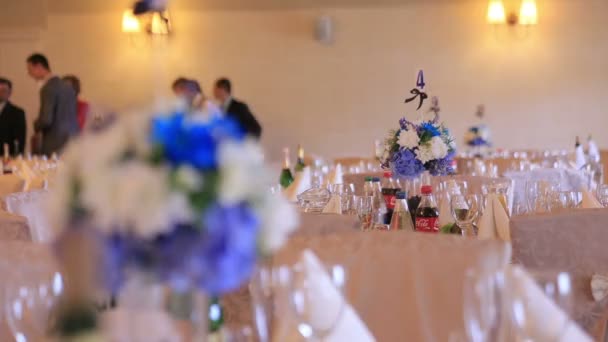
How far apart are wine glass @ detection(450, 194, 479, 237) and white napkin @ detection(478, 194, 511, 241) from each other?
5cm

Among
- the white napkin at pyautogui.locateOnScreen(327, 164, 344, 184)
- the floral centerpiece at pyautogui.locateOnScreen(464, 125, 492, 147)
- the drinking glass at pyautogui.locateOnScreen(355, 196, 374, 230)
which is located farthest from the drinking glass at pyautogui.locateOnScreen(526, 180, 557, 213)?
the floral centerpiece at pyautogui.locateOnScreen(464, 125, 492, 147)

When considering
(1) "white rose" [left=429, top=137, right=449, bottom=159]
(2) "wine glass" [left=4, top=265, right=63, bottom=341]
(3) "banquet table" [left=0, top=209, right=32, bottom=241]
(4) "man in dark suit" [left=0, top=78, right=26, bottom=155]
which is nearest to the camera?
(2) "wine glass" [left=4, top=265, right=63, bottom=341]

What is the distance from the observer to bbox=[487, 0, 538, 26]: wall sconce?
10328 mm

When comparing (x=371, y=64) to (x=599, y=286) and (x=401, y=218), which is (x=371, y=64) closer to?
(x=401, y=218)

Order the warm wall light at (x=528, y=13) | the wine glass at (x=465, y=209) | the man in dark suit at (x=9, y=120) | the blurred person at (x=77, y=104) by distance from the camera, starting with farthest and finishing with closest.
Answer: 1. the warm wall light at (x=528, y=13)
2. the man in dark suit at (x=9, y=120)
3. the blurred person at (x=77, y=104)
4. the wine glass at (x=465, y=209)

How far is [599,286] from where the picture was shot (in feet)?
7.94

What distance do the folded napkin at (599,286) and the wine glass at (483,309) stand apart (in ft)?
3.09

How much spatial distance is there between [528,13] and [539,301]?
9.28m

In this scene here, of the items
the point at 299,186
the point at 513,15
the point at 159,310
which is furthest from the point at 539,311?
the point at 513,15

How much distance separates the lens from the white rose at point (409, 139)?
4.12 meters

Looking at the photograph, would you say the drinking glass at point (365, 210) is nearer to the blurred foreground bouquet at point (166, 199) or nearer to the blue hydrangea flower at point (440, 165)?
the blue hydrangea flower at point (440, 165)

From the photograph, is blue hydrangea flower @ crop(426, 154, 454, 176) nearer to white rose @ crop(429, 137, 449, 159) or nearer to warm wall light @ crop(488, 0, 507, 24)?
white rose @ crop(429, 137, 449, 159)

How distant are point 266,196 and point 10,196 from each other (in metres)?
2.73

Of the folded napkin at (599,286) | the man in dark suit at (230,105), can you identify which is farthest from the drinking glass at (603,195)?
the man in dark suit at (230,105)
